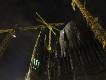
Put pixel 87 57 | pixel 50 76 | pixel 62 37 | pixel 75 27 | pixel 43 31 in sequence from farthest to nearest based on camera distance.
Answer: pixel 43 31 → pixel 62 37 → pixel 75 27 → pixel 50 76 → pixel 87 57

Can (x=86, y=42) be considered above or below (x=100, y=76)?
above

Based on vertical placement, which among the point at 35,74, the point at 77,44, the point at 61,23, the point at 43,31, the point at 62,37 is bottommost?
the point at 35,74

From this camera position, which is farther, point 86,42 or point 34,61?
point 34,61

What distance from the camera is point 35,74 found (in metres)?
67.6

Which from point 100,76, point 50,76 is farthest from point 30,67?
point 100,76

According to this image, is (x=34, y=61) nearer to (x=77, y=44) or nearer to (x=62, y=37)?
(x=62, y=37)

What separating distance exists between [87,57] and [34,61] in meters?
29.0

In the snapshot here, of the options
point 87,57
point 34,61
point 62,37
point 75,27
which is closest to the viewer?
point 87,57

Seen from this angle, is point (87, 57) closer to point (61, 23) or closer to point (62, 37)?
point (62, 37)

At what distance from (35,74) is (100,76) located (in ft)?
99.4

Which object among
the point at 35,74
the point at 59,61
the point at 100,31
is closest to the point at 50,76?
the point at 59,61

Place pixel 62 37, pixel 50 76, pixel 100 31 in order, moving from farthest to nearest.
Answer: pixel 62 37, pixel 50 76, pixel 100 31

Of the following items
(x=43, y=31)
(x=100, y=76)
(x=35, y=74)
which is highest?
(x=43, y=31)

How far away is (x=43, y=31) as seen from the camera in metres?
84.2
